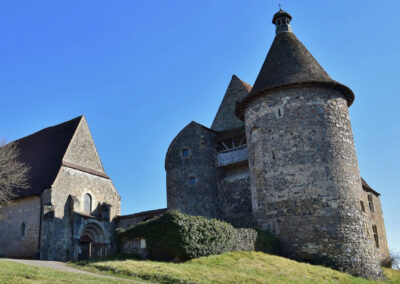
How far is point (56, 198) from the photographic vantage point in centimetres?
2373

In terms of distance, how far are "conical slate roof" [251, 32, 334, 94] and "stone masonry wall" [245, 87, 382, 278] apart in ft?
2.04

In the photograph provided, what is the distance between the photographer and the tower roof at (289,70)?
72.5 feet

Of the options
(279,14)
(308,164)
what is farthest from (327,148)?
(279,14)

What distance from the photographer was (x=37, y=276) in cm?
1089

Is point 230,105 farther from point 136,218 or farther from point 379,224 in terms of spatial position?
point 379,224

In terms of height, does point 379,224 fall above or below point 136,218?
below

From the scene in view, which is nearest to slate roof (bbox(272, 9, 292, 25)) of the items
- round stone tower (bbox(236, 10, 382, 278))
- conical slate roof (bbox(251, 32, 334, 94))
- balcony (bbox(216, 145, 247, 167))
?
conical slate roof (bbox(251, 32, 334, 94))

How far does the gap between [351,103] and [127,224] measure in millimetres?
15730

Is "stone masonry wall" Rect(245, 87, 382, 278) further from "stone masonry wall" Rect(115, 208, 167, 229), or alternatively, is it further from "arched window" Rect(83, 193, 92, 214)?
"arched window" Rect(83, 193, 92, 214)

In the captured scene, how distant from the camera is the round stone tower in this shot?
20.0m

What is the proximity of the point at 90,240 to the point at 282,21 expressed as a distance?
18.2 metres

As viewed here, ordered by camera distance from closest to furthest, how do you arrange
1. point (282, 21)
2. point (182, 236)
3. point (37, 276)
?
point (37, 276) → point (182, 236) → point (282, 21)

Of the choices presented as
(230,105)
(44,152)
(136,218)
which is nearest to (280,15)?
(230,105)

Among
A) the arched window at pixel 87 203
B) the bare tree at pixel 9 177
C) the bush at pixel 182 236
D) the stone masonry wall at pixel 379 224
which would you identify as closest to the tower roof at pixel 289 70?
the bush at pixel 182 236
